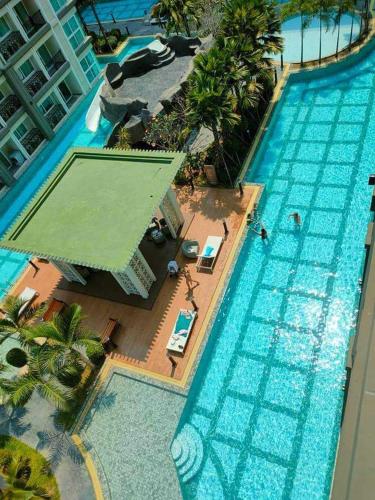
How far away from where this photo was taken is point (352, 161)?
81.2 feet

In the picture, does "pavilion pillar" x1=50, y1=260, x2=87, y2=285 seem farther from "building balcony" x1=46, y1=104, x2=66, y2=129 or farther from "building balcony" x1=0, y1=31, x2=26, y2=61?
"building balcony" x1=0, y1=31, x2=26, y2=61

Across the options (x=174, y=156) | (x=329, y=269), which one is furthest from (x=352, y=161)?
(x=174, y=156)

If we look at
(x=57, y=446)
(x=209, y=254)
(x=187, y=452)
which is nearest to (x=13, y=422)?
(x=57, y=446)

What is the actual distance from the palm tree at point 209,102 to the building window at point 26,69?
17.3m

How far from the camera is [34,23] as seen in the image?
1284 inches

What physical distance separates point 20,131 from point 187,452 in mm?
28596

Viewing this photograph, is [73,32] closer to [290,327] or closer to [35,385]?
[35,385]

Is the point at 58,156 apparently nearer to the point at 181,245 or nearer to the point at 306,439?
the point at 181,245

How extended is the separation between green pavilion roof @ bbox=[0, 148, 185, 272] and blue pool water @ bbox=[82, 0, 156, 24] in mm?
35149

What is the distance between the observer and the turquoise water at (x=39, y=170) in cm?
2720

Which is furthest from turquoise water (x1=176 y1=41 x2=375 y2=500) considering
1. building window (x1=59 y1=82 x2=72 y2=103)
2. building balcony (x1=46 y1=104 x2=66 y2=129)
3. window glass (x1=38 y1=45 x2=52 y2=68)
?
window glass (x1=38 y1=45 x2=52 y2=68)

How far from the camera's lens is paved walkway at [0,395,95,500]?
16.8 metres

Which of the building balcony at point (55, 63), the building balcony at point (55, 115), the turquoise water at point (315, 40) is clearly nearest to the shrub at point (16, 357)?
the building balcony at point (55, 115)

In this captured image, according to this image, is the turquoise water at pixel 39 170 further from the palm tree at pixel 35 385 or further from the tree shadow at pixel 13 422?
the palm tree at pixel 35 385
